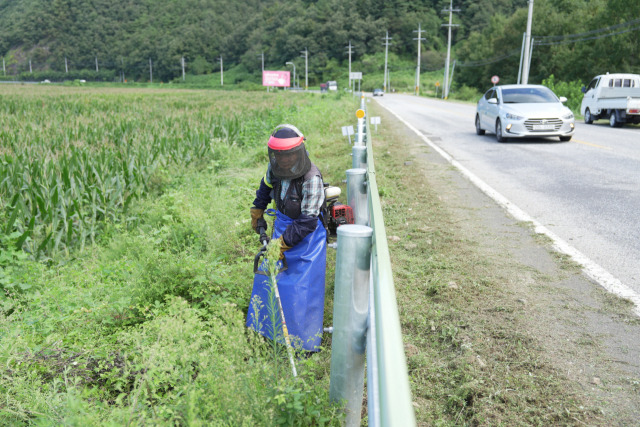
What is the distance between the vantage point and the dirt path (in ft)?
8.55

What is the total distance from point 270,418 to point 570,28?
182ft

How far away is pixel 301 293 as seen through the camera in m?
3.32

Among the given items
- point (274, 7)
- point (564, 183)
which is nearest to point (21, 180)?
point (564, 183)

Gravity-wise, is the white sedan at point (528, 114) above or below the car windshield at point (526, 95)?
below

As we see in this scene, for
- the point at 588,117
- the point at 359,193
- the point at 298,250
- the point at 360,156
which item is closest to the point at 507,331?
the point at 298,250

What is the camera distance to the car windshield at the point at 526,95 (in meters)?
13.7

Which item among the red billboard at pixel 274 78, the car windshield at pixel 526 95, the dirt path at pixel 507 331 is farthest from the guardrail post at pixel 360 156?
the red billboard at pixel 274 78

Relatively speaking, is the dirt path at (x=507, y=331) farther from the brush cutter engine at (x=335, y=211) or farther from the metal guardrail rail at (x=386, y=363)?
the metal guardrail rail at (x=386, y=363)

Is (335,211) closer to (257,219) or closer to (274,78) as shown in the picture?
(257,219)

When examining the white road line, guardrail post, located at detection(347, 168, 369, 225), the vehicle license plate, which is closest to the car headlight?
the vehicle license plate

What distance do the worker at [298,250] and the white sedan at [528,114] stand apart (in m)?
10.8

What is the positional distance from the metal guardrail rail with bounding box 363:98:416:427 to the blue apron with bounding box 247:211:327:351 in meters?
1.30

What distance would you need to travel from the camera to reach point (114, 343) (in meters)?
3.60

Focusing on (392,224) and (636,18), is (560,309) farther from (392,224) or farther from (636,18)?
(636,18)
